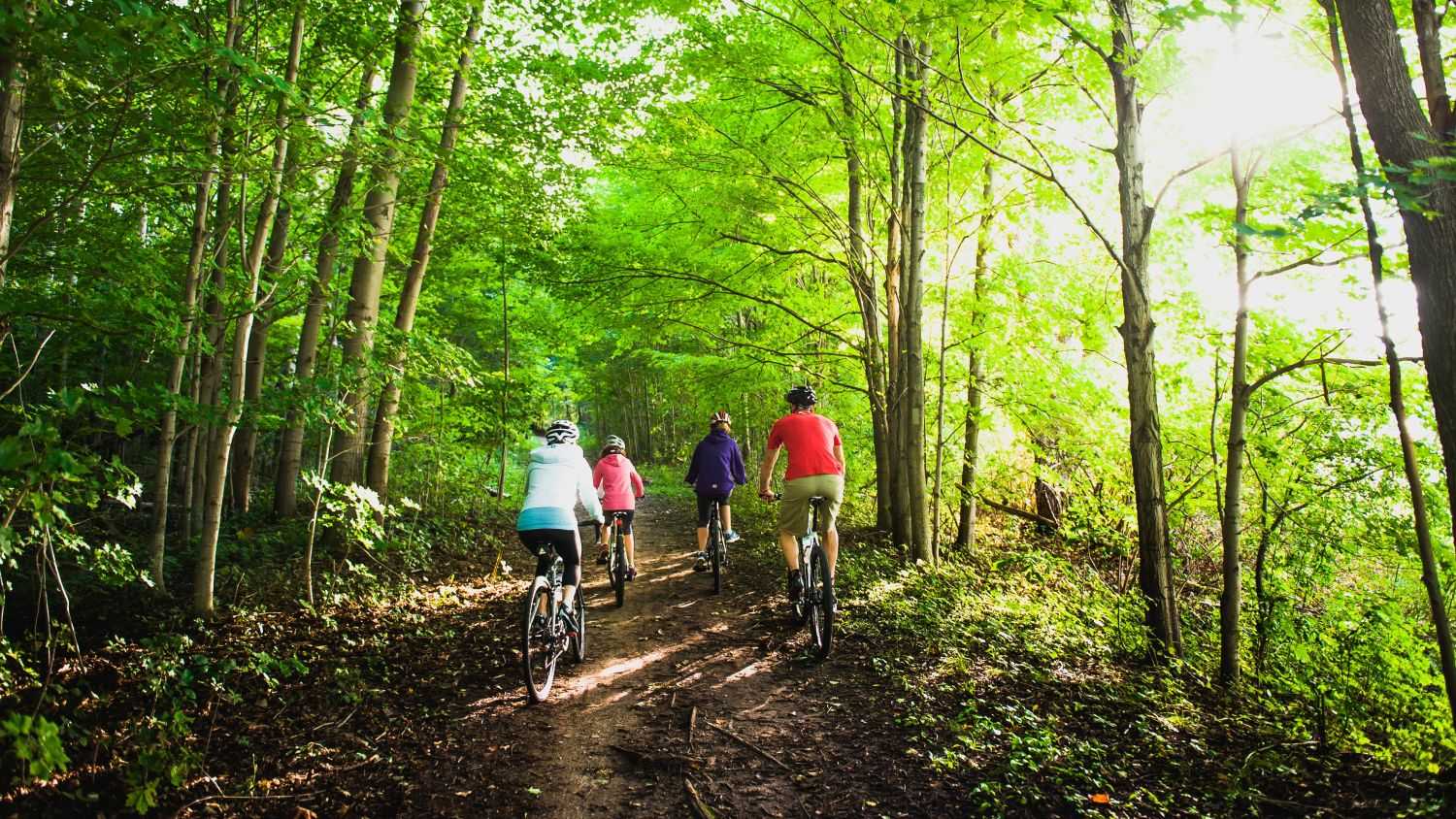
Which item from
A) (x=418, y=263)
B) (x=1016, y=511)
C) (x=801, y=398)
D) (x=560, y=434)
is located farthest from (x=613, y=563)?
(x=1016, y=511)

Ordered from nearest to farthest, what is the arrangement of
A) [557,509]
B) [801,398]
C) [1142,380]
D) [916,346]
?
[557,509] → [1142,380] → [801,398] → [916,346]

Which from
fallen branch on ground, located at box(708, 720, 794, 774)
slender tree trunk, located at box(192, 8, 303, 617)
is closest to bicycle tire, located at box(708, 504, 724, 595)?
fallen branch on ground, located at box(708, 720, 794, 774)

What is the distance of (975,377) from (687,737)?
833 cm

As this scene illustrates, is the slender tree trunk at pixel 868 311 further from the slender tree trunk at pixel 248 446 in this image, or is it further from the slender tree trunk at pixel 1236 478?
the slender tree trunk at pixel 248 446

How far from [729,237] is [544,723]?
281 inches

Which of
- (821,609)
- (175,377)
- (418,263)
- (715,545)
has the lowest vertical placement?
(821,609)

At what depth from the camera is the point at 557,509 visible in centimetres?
589

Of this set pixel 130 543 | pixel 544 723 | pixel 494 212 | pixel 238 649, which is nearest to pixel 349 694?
pixel 238 649

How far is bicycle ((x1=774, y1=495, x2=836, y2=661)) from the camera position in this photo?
20.2 ft

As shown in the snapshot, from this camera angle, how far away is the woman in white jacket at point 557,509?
5867 mm

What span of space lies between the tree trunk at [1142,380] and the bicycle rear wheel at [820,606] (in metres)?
2.70

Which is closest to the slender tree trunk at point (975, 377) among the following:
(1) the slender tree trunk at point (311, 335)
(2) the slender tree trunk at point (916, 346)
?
(2) the slender tree trunk at point (916, 346)

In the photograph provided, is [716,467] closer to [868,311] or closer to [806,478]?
A: [806,478]

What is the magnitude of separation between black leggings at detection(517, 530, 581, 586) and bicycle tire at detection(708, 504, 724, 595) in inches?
110
